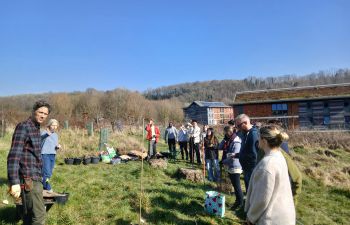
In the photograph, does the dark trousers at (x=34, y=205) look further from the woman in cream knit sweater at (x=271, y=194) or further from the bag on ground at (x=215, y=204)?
the bag on ground at (x=215, y=204)

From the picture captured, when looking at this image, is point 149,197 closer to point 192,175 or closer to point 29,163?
point 192,175

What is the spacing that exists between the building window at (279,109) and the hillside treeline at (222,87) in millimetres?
74144

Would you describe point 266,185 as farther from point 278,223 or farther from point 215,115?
Result: point 215,115

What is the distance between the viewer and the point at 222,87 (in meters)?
121

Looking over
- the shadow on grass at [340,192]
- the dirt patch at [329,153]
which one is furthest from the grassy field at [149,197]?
the dirt patch at [329,153]

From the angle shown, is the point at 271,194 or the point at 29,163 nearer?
the point at 271,194

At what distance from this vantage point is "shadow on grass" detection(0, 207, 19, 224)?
17.3 feet

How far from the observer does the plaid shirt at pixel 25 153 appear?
3.44m

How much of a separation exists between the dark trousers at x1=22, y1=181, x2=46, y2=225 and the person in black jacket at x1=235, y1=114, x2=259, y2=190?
12.3 feet

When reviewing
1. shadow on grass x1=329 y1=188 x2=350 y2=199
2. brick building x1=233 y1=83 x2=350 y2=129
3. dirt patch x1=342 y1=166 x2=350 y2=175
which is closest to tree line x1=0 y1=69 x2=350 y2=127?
shadow on grass x1=329 y1=188 x2=350 y2=199

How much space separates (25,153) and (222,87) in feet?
394

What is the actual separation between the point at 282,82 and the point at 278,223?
121 m

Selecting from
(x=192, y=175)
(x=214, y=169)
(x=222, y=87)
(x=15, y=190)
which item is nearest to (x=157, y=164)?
(x=192, y=175)

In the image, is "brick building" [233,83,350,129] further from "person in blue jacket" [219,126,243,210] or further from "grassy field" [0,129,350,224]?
"person in blue jacket" [219,126,243,210]
